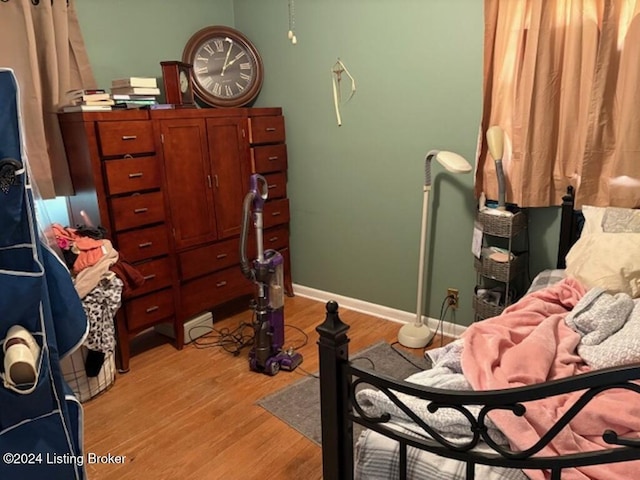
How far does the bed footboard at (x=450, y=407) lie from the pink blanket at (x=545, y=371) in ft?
0.25

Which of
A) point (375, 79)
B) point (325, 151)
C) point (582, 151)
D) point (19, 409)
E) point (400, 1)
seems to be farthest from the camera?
point (325, 151)

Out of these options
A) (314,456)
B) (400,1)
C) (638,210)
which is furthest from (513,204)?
(314,456)

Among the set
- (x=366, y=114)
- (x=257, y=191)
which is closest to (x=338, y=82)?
(x=366, y=114)

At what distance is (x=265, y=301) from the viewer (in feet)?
8.50

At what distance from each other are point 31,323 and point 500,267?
2.11m

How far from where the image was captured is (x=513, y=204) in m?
2.56

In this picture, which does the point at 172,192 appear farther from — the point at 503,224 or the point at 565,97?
the point at 565,97

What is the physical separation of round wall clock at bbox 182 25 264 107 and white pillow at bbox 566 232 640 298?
8.14ft

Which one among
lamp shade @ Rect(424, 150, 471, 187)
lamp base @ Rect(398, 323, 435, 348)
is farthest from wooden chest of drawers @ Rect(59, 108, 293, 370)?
A: lamp shade @ Rect(424, 150, 471, 187)

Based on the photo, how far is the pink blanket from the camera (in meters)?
1.07

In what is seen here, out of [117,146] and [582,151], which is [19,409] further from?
[582,151]

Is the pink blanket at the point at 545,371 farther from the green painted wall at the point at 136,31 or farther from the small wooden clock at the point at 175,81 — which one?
the green painted wall at the point at 136,31

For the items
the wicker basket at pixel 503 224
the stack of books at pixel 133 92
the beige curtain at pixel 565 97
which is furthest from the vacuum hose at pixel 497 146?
the stack of books at pixel 133 92

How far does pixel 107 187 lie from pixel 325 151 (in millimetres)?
1500
